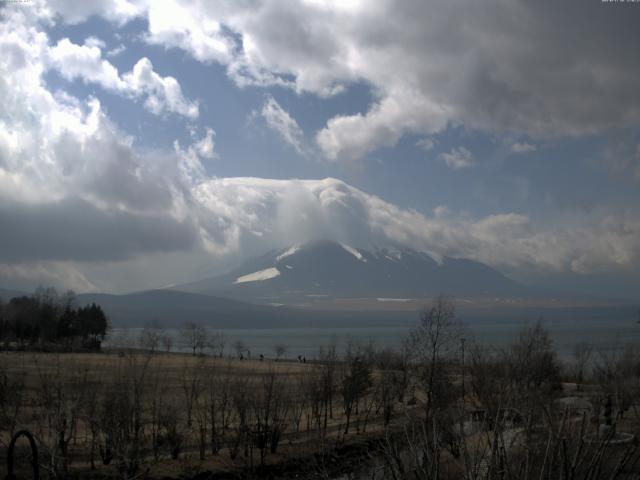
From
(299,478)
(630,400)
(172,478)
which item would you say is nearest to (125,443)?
(172,478)

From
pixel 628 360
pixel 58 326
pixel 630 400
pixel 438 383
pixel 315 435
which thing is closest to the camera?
pixel 630 400

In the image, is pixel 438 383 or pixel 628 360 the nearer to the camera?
pixel 438 383

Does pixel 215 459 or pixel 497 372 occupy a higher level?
pixel 497 372

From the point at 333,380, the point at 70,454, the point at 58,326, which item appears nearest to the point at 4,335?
the point at 58,326

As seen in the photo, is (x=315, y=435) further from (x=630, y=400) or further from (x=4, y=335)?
(x=4, y=335)

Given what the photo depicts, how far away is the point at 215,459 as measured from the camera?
35.1 meters

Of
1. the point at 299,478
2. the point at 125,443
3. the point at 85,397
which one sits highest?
the point at 85,397

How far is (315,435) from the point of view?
41.7 metres

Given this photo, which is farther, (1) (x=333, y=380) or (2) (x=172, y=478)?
(1) (x=333, y=380)

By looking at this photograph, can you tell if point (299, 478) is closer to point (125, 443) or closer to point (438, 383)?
point (125, 443)

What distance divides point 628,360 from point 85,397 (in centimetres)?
4572

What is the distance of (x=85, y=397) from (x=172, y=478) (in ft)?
21.4

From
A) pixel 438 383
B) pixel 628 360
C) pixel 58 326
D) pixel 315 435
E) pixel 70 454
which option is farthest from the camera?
pixel 58 326

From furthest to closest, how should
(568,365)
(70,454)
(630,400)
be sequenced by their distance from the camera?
(568,365) < (630,400) < (70,454)
